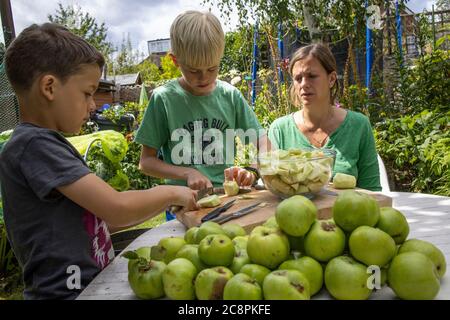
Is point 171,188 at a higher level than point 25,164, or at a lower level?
lower

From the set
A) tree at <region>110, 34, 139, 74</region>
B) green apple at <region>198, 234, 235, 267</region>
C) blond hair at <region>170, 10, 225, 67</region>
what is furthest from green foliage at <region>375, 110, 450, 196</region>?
tree at <region>110, 34, 139, 74</region>

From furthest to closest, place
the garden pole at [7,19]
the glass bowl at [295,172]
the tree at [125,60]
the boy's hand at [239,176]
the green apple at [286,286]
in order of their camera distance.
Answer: the tree at [125,60]
the garden pole at [7,19]
the boy's hand at [239,176]
the glass bowl at [295,172]
the green apple at [286,286]

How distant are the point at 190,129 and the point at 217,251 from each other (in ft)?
4.59

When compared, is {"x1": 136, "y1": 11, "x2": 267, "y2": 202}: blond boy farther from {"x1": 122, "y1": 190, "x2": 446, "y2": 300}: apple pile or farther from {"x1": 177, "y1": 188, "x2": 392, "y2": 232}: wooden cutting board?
{"x1": 122, "y1": 190, "x2": 446, "y2": 300}: apple pile

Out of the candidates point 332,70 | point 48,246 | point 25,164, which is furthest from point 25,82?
point 332,70

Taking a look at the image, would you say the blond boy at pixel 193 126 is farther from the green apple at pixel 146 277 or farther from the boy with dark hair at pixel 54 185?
the green apple at pixel 146 277

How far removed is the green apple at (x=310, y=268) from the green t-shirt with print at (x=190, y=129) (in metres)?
1.42

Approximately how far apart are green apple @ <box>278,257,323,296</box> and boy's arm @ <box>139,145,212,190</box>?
3.35 feet

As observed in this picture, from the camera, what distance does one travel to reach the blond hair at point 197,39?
76.6 inches

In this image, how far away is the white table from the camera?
1.11 metres

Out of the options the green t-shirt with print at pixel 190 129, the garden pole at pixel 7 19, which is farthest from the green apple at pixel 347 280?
the garden pole at pixel 7 19

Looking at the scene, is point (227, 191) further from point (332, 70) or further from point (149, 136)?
point (332, 70)

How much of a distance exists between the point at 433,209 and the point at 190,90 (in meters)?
1.41

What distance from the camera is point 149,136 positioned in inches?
89.7
